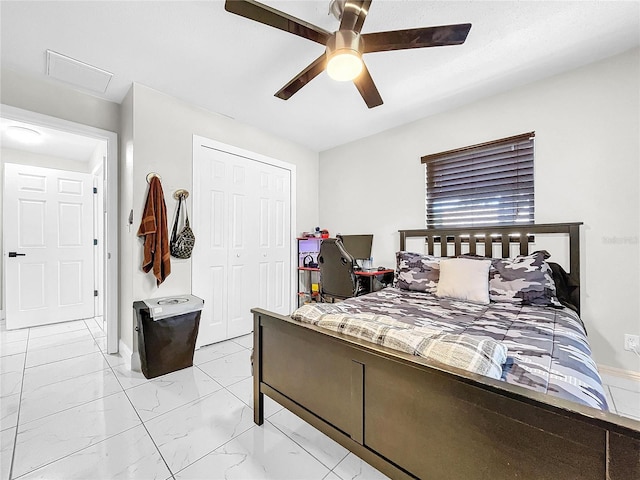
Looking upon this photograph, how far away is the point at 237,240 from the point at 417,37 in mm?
2589

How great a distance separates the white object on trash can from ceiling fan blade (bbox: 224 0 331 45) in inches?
83.8

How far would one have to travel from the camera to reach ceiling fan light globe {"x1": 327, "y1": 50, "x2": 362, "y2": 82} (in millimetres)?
1529

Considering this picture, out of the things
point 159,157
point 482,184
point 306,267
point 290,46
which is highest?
point 290,46

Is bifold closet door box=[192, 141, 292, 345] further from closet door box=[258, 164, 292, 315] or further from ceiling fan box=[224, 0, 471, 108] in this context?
ceiling fan box=[224, 0, 471, 108]

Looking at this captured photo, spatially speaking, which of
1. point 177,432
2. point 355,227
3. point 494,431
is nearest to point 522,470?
point 494,431

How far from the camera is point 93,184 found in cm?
407

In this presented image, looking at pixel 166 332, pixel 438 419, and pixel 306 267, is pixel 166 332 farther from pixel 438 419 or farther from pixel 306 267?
pixel 438 419

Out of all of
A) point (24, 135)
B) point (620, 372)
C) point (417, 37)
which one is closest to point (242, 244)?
point (417, 37)

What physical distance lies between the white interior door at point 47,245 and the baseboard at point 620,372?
19.4ft

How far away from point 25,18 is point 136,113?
0.81 meters

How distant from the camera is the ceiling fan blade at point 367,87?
1.89 metres

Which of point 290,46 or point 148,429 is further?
point 290,46

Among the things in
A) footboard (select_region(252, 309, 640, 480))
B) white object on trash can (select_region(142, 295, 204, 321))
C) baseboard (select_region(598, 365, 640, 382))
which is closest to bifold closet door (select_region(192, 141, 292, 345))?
white object on trash can (select_region(142, 295, 204, 321))

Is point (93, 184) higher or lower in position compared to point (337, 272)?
higher
